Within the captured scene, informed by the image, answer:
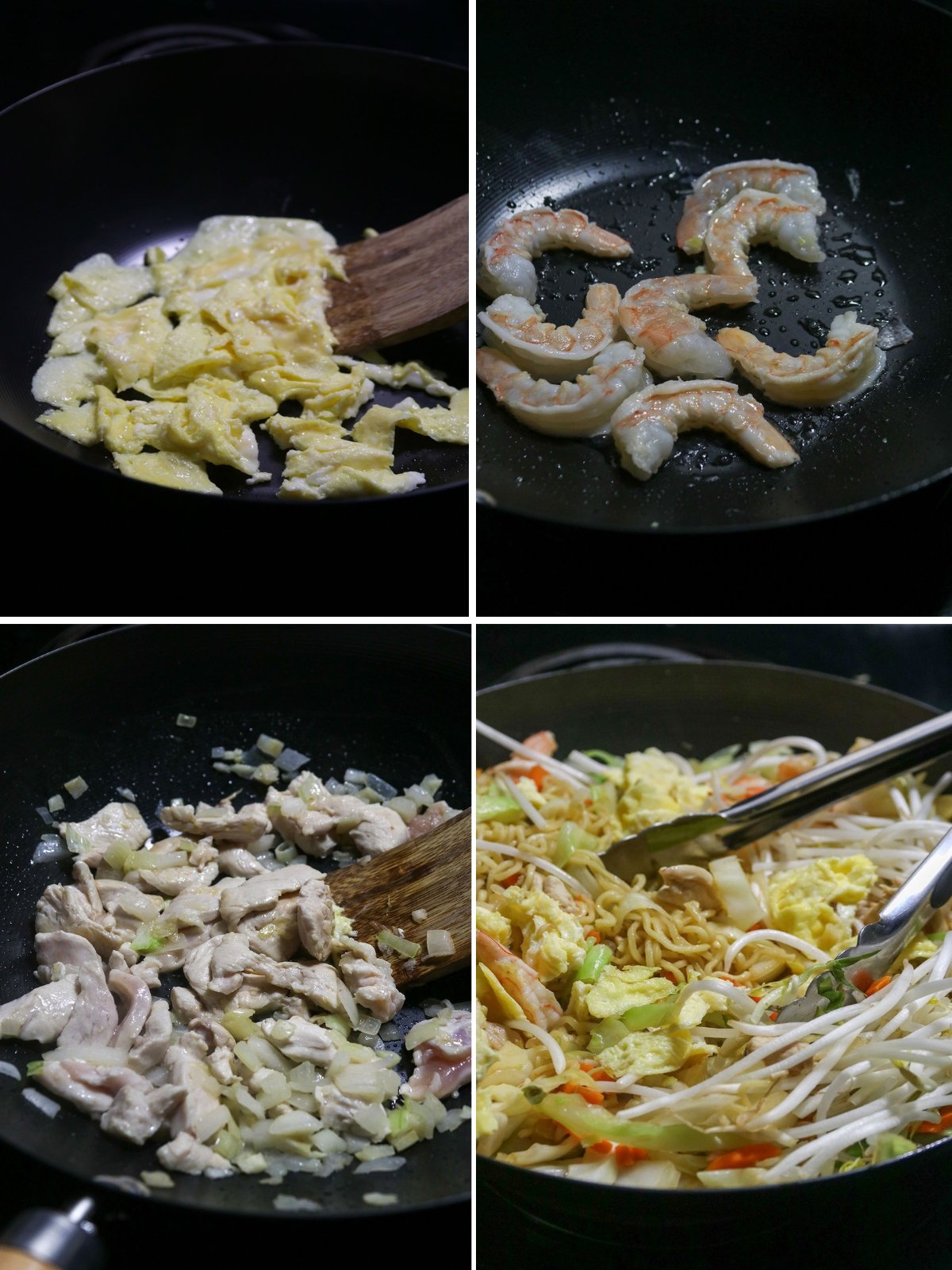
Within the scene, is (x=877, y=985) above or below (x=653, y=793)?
below

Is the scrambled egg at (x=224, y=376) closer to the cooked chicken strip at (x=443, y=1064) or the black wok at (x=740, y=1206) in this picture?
the black wok at (x=740, y=1206)

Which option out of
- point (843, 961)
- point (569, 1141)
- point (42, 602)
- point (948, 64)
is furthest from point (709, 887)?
point (948, 64)

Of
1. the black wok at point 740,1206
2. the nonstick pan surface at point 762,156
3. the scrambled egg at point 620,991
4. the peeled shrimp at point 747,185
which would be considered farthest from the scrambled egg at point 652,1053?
the peeled shrimp at point 747,185

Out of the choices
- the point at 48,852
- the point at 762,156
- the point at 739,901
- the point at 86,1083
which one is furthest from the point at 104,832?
the point at 762,156

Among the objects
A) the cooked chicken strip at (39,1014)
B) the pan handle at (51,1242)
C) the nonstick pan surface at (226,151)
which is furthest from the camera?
the nonstick pan surface at (226,151)

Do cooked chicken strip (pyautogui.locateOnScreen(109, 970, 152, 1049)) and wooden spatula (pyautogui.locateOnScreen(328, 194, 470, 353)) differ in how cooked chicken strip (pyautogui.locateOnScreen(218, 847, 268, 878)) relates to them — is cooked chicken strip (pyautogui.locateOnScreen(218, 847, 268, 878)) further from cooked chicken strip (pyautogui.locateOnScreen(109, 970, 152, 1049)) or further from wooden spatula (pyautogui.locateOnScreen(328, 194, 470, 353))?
wooden spatula (pyautogui.locateOnScreen(328, 194, 470, 353))

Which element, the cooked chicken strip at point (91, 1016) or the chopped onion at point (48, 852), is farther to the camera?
the chopped onion at point (48, 852)

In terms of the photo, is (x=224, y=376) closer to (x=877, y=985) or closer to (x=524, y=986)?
(x=524, y=986)
